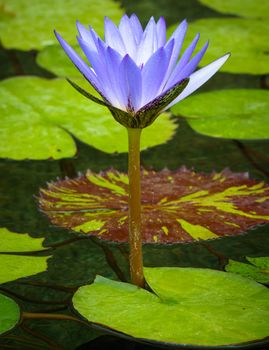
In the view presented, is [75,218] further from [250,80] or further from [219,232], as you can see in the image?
[250,80]

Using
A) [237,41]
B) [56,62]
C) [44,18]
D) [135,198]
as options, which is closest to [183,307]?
[135,198]

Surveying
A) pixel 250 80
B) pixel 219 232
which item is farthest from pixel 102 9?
pixel 219 232

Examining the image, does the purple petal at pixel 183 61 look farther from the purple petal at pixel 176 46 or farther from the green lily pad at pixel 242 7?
the green lily pad at pixel 242 7

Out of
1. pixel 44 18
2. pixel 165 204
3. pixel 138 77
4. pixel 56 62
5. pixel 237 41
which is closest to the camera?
pixel 138 77

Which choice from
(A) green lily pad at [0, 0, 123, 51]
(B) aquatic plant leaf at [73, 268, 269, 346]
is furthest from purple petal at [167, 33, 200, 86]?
(A) green lily pad at [0, 0, 123, 51]

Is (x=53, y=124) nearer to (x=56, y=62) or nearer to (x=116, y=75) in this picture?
(x=56, y=62)

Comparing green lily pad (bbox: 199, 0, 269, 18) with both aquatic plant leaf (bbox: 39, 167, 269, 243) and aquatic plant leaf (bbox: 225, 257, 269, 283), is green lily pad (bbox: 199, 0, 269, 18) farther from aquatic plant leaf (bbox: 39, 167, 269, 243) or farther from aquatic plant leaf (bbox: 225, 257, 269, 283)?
aquatic plant leaf (bbox: 225, 257, 269, 283)
